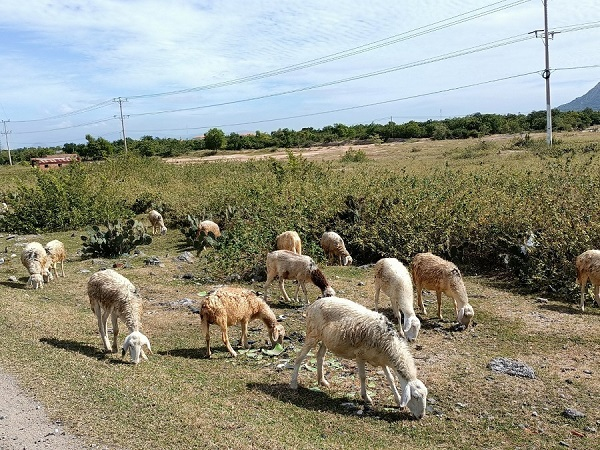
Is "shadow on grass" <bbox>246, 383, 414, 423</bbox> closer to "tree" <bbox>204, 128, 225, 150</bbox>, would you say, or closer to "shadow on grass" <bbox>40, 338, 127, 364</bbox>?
"shadow on grass" <bbox>40, 338, 127, 364</bbox>

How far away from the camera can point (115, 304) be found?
A: 8.41 metres

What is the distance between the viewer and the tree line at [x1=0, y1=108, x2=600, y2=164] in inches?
2399

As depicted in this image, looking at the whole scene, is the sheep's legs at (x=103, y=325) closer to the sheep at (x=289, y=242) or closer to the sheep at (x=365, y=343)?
the sheep at (x=365, y=343)

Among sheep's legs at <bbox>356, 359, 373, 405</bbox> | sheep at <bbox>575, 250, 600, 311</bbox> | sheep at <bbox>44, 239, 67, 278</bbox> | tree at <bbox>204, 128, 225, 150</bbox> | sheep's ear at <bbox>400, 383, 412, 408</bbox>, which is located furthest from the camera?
tree at <bbox>204, 128, 225, 150</bbox>

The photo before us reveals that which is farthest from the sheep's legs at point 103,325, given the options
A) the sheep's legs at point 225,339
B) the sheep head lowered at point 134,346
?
the sheep's legs at point 225,339

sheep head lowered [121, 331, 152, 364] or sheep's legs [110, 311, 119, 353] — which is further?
sheep's legs [110, 311, 119, 353]

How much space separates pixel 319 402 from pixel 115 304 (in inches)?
142

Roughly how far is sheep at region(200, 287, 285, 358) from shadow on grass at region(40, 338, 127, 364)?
4.56ft

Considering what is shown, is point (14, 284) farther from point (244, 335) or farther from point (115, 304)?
point (244, 335)

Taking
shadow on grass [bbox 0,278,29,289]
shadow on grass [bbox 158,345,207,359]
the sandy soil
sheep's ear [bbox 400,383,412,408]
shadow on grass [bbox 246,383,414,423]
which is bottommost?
shadow on grass [bbox 246,383,414,423]

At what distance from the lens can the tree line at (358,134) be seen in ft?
200

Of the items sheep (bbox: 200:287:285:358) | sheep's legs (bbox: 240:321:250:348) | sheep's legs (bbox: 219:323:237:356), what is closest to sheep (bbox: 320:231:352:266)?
sheep (bbox: 200:287:285:358)

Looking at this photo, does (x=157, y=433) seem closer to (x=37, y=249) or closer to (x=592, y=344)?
(x=592, y=344)

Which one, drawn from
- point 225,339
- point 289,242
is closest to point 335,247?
point 289,242
